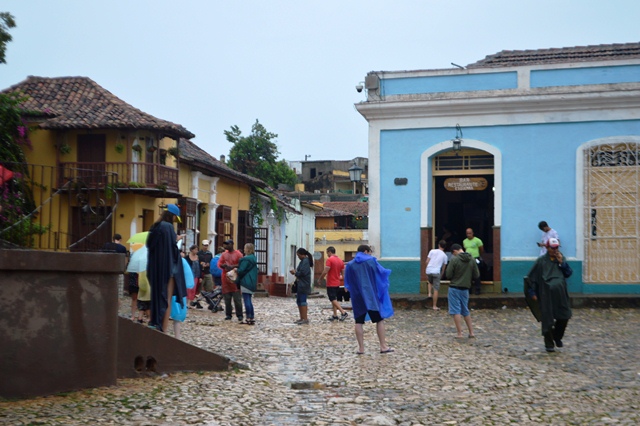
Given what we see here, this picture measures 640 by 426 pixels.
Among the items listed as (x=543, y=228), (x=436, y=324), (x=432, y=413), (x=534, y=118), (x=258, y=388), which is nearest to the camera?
(x=432, y=413)

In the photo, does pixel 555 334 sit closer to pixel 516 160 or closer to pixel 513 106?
pixel 516 160

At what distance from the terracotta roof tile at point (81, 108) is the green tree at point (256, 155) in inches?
1110

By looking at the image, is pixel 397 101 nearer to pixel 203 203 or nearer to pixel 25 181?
pixel 25 181

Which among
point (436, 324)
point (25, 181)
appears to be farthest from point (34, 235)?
point (436, 324)

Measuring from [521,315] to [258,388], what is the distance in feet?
33.3

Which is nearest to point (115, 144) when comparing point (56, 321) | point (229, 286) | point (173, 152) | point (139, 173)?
point (139, 173)

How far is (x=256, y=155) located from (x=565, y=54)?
4094 cm

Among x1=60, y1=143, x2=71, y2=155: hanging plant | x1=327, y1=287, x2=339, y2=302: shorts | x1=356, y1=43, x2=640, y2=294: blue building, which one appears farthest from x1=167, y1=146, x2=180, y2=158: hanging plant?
x1=327, y1=287, x2=339, y2=302: shorts

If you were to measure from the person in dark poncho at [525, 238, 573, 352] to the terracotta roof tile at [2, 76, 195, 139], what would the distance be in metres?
20.4

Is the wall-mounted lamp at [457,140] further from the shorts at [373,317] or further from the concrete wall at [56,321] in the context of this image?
the concrete wall at [56,321]

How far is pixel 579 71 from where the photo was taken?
21.1 m

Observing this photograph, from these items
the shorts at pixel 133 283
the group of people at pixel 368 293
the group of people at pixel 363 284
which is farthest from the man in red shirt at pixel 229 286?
the group of people at pixel 368 293

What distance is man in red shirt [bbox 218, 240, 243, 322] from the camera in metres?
18.9

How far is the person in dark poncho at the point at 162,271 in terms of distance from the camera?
1119 cm
